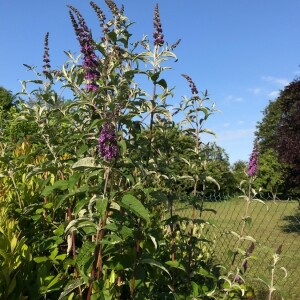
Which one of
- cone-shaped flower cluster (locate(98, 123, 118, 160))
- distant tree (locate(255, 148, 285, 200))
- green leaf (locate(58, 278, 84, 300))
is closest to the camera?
cone-shaped flower cluster (locate(98, 123, 118, 160))

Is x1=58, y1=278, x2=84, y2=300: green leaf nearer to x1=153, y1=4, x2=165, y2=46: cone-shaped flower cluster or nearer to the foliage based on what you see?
the foliage


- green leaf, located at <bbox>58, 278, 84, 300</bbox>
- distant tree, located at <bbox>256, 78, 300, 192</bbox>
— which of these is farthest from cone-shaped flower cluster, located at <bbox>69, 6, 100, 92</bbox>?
distant tree, located at <bbox>256, 78, 300, 192</bbox>

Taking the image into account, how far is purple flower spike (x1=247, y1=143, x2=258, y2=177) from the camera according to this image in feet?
8.43

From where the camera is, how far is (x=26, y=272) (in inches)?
86.0

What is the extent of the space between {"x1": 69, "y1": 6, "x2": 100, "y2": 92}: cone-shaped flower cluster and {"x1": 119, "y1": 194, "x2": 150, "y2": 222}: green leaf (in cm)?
65

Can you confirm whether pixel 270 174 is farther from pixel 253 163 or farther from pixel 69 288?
pixel 69 288

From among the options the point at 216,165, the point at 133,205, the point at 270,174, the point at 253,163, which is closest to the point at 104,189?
the point at 133,205

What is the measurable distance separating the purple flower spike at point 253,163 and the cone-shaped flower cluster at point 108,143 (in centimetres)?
119

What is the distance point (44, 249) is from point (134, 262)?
0.64m

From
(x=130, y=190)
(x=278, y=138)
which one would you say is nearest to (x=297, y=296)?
(x=130, y=190)

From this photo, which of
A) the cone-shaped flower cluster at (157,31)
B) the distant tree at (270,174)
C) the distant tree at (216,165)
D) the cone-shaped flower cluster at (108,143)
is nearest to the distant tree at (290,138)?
the distant tree at (216,165)

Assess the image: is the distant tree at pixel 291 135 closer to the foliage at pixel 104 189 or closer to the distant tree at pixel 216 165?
the distant tree at pixel 216 165

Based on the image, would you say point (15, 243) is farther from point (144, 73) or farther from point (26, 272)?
point (144, 73)

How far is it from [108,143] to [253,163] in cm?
124
